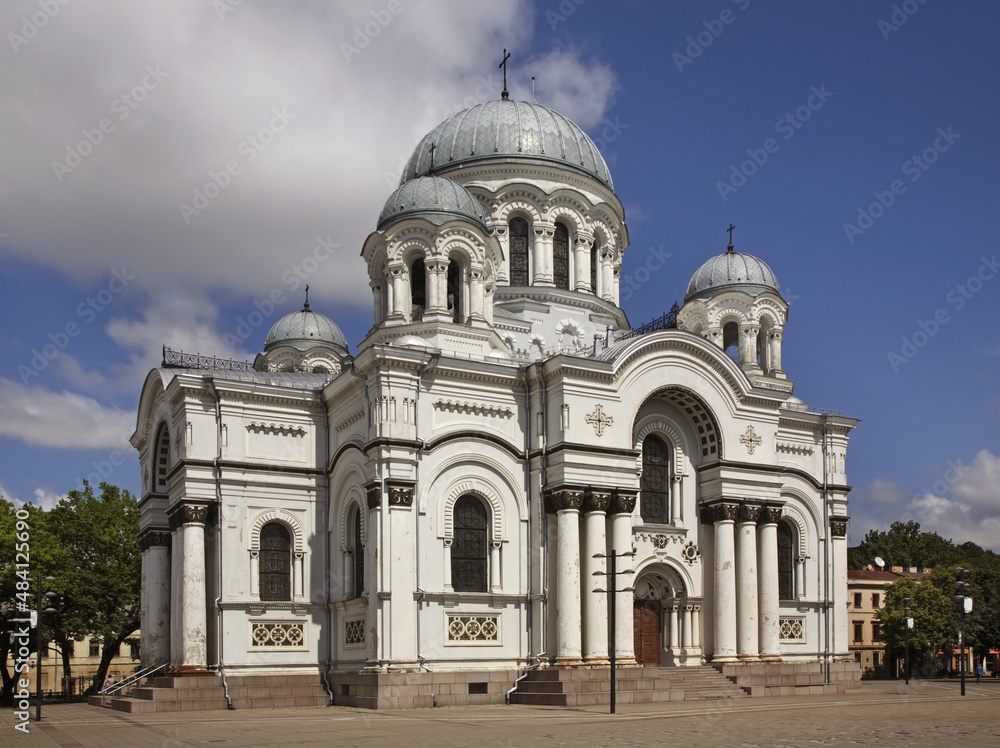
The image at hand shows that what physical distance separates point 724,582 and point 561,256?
12192 millimetres

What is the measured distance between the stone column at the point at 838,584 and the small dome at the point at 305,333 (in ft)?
63.5

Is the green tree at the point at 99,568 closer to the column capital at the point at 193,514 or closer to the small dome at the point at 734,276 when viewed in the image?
the column capital at the point at 193,514

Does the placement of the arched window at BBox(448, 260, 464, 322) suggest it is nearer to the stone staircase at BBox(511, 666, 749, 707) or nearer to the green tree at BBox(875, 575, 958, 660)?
the stone staircase at BBox(511, 666, 749, 707)

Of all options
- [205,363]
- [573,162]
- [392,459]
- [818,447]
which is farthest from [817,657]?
[205,363]

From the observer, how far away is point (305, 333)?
42.0 metres

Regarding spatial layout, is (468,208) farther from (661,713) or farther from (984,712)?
(984,712)

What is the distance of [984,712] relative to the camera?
2239 cm

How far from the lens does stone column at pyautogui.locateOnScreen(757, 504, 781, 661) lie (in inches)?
1221

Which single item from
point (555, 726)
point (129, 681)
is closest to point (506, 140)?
point (129, 681)

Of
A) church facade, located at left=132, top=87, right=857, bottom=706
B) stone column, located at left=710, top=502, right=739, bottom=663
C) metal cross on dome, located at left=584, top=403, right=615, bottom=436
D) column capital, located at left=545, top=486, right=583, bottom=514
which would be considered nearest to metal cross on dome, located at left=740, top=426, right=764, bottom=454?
church facade, located at left=132, top=87, right=857, bottom=706

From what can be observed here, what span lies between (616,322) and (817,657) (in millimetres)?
12391

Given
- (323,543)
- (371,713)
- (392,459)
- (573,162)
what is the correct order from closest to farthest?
(371,713) → (392,459) → (323,543) → (573,162)

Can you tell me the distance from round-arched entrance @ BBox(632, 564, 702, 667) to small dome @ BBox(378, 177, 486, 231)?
37.7ft

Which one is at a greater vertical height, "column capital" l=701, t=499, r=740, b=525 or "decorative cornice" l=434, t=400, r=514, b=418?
"decorative cornice" l=434, t=400, r=514, b=418
